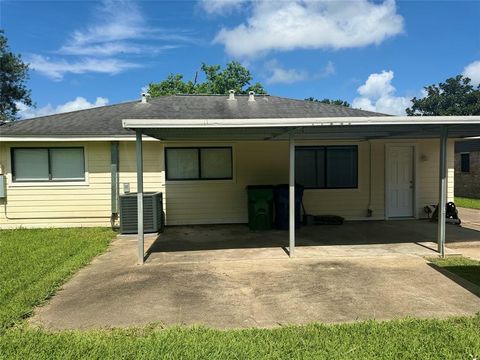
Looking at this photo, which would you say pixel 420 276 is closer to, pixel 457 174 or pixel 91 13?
pixel 91 13

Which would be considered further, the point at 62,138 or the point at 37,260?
the point at 62,138

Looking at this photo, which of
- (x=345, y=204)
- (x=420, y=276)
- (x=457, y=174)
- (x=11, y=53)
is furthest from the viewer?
(x=11, y=53)

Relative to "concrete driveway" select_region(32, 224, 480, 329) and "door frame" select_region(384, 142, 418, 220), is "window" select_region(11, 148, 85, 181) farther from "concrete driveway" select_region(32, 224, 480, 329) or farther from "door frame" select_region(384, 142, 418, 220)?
"door frame" select_region(384, 142, 418, 220)

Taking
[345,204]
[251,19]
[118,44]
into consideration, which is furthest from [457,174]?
[118,44]

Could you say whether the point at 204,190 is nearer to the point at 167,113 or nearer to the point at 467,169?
the point at 167,113

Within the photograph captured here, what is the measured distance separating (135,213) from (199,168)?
2.34m

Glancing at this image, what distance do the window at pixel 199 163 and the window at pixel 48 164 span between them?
2383mm

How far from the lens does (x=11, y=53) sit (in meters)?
30.5

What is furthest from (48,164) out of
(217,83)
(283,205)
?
(217,83)

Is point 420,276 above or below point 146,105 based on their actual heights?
below

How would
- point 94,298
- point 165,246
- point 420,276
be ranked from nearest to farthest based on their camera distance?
point 94,298, point 420,276, point 165,246

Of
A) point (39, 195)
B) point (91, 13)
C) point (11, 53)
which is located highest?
point (11, 53)

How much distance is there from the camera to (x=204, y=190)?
996 centimetres

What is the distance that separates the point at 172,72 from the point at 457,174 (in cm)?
2834
